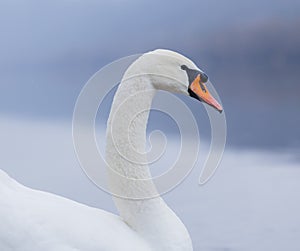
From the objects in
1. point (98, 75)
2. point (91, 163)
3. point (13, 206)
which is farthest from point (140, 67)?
point (13, 206)

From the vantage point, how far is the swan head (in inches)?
49.6

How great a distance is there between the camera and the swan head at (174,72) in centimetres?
126

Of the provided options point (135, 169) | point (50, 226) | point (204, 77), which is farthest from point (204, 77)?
point (50, 226)

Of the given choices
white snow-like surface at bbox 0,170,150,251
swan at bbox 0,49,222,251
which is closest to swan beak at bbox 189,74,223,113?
swan at bbox 0,49,222,251

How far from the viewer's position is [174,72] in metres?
1.26

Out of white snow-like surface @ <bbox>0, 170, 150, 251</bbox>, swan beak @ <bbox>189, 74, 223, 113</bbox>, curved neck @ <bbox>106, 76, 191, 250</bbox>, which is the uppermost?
swan beak @ <bbox>189, 74, 223, 113</bbox>

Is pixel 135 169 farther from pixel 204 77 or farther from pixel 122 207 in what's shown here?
pixel 204 77

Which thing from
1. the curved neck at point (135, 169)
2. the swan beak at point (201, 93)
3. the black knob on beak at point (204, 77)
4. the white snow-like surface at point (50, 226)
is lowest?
the white snow-like surface at point (50, 226)

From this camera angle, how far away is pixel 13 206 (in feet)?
3.94

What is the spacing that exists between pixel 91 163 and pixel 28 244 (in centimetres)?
22

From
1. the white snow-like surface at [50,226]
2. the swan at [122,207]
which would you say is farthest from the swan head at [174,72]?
the white snow-like surface at [50,226]

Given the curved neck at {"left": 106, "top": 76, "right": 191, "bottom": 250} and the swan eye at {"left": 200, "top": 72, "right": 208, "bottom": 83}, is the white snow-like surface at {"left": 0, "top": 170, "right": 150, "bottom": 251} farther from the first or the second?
the swan eye at {"left": 200, "top": 72, "right": 208, "bottom": 83}

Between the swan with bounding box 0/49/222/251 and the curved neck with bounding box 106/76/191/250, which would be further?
the curved neck with bounding box 106/76/191/250

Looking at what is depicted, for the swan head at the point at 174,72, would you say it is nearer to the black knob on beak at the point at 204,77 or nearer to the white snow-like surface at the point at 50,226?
the black knob on beak at the point at 204,77
